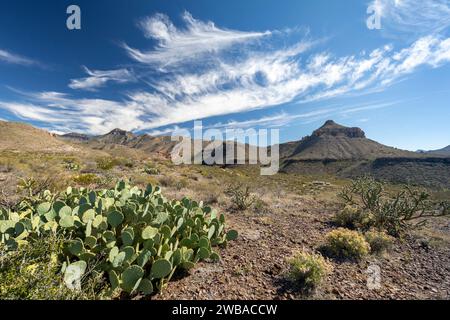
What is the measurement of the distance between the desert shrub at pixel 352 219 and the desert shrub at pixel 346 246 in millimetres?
2094

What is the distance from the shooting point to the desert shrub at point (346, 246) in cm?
496

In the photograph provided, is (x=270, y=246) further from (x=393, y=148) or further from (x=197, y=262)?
(x=393, y=148)

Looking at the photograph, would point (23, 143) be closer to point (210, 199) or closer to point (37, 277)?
point (210, 199)

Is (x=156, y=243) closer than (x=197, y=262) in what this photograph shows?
Yes

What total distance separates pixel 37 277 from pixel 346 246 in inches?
199

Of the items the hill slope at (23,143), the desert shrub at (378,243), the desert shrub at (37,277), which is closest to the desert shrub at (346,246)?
the desert shrub at (378,243)

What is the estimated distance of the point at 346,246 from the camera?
5.05 metres

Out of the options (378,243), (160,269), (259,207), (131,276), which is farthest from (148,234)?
(259,207)

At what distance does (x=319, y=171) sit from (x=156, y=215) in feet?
226

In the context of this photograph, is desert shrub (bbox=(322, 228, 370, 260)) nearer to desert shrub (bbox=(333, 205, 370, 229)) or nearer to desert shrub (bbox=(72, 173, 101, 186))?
desert shrub (bbox=(333, 205, 370, 229))

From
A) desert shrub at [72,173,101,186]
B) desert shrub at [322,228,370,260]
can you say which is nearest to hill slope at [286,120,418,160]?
desert shrub at [322,228,370,260]

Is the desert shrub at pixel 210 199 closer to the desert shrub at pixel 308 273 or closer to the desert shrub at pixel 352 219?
the desert shrub at pixel 352 219
